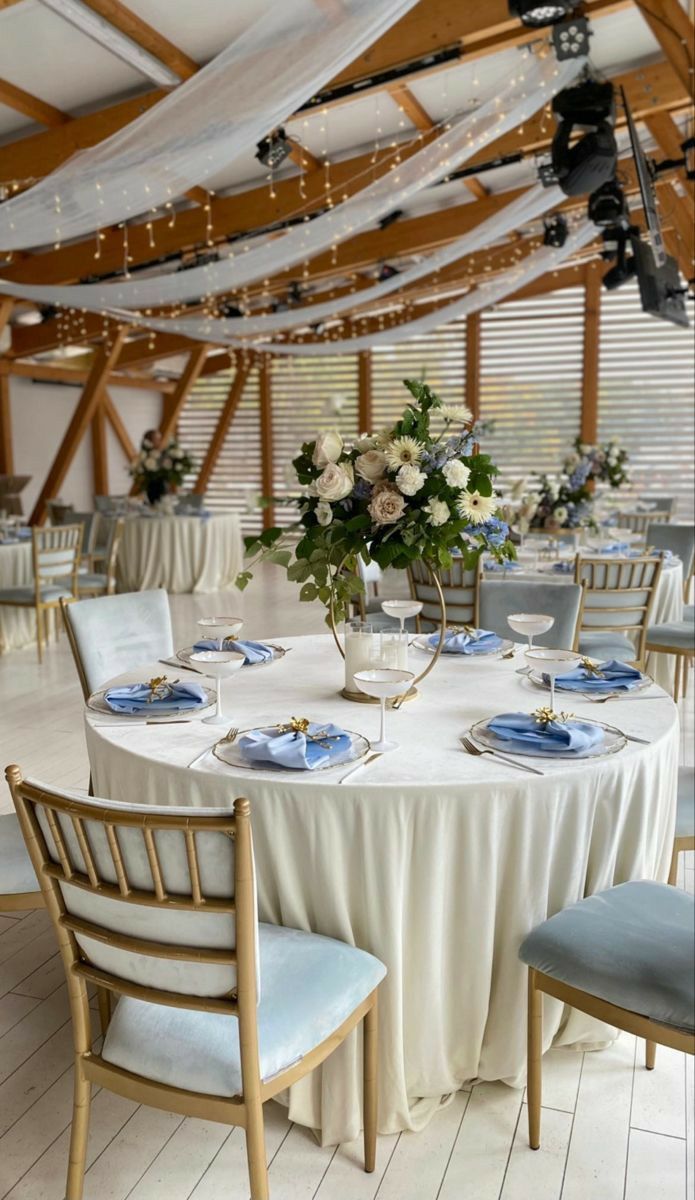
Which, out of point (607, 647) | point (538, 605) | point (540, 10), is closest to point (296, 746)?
point (538, 605)

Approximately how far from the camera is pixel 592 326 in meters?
12.2

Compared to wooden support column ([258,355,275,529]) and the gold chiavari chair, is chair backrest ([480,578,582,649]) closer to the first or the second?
the gold chiavari chair

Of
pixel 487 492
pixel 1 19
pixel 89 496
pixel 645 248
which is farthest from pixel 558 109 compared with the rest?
pixel 89 496

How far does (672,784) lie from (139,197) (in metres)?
3.57

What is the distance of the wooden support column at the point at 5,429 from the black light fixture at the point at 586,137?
8735 mm

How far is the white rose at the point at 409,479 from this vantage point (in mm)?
2293

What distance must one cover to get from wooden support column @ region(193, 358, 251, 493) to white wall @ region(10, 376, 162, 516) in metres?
1.36

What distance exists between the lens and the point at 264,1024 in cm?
167

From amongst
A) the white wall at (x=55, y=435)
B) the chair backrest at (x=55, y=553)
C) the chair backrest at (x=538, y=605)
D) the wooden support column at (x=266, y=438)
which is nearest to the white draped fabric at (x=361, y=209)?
the chair backrest at (x=55, y=553)

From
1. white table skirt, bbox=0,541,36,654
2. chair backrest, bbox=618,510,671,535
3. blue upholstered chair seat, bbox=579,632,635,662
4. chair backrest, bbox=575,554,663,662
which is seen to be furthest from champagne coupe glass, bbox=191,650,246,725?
chair backrest, bbox=618,510,671,535

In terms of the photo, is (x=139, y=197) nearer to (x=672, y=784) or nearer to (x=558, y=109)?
(x=558, y=109)

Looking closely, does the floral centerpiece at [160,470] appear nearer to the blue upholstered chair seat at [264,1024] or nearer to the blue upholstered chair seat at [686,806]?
the blue upholstered chair seat at [686,806]

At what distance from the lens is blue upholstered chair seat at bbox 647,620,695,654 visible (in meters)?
4.78

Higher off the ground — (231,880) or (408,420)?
(408,420)
